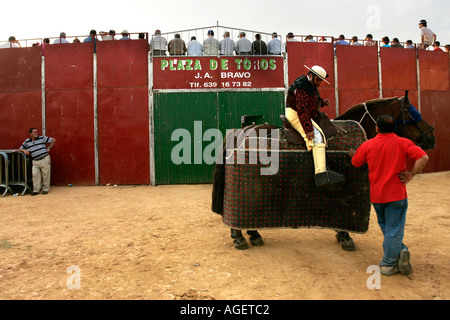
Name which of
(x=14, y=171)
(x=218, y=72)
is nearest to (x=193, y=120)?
(x=218, y=72)

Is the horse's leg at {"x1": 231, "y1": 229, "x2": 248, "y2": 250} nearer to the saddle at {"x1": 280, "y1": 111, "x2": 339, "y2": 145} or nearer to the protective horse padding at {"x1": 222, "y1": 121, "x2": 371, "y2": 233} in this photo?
the protective horse padding at {"x1": 222, "y1": 121, "x2": 371, "y2": 233}

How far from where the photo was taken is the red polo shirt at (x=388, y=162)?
2.81 m

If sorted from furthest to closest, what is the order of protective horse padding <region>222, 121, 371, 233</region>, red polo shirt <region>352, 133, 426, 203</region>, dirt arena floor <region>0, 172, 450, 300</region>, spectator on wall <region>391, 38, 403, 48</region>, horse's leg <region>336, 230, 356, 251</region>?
spectator on wall <region>391, 38, 403, 48</region> → horse's leg <region>336, 230, 356, 251</region> → protective horse padding <region>222, 121, 371, 233</region> → red polo shirt <region>352, 133, 426, 203</region> → dirt arena floor <region>0, 172, 450, 300</region>

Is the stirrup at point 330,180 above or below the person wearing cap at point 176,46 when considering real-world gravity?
below

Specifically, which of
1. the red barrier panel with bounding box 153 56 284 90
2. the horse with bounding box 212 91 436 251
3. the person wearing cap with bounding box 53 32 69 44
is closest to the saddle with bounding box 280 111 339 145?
the horse with bounding box 212 91 436 251

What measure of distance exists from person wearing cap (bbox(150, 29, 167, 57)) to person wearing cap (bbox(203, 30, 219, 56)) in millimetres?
1338

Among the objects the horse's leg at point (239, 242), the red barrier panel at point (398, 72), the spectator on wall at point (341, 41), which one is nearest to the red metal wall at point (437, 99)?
the red barrier panel at point (398, 72)

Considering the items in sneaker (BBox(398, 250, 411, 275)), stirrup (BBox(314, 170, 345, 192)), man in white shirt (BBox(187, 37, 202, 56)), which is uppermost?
man in white shirt (BBox(187, 37, 202, 56))

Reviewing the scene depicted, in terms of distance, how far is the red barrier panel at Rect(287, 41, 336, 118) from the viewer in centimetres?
1000

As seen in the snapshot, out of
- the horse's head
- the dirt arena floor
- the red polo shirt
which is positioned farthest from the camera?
the horse's head

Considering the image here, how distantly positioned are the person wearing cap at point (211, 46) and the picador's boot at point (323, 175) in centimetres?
726

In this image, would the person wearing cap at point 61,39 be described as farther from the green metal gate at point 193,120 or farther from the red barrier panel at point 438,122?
the red barrier panel at point 438,122

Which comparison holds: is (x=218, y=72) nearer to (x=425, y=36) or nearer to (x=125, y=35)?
(x=125, y=35)

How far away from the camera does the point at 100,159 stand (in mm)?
9602
